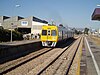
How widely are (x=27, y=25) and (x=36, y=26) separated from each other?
4477 millimetres

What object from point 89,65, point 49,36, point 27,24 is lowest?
point 89,65

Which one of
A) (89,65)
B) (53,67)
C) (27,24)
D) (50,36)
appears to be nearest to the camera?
(53,67)

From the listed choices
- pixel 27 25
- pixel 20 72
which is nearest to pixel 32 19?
pixel 27 25

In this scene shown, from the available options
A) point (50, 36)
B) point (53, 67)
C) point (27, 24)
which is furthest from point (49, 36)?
point (27, 24)

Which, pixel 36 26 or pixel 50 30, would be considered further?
pixel 36 26

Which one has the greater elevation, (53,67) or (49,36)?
(49,36)

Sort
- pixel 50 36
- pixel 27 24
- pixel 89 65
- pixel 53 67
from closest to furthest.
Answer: pixel 53 67 < pixel 89 65 < pixel 50 36 < pixel 27 24

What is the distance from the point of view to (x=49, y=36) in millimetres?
26641

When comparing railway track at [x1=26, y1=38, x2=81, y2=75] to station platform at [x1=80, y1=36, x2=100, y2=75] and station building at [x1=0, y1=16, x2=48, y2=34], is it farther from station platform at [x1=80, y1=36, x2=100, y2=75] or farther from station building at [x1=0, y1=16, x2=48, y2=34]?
station building at [x1=0, y1=16, x2=48, y2=34]

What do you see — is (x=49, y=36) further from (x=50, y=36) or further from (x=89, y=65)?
(x=89, y=65)

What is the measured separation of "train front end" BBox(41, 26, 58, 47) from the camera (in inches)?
1039

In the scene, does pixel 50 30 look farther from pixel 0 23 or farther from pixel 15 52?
pixel 0 23

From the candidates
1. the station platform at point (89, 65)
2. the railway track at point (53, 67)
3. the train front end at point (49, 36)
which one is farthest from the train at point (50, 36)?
the railway track at point (53, 67)

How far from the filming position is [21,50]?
20641 mm
